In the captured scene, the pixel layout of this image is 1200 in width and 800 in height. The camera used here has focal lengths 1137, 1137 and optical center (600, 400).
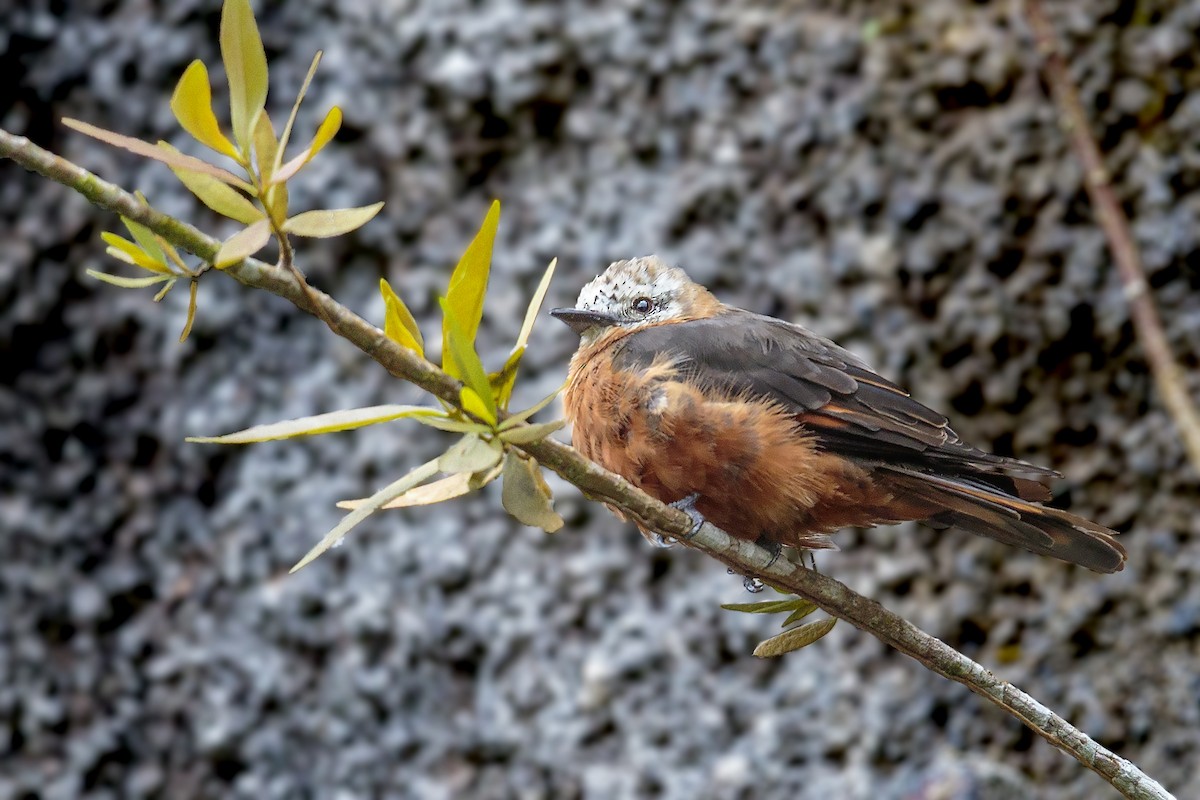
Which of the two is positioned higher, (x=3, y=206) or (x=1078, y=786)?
(x=3, y=206)

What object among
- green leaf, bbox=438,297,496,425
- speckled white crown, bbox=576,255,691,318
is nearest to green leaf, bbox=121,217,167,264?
green leaf, bbox=438,297,496,425

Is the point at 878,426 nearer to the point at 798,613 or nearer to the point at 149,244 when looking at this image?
the point at 798,613

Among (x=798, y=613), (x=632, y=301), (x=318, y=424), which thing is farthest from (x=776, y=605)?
(x=632, y=301)

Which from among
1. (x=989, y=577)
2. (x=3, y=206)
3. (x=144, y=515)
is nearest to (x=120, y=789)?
(x=144, y=515)

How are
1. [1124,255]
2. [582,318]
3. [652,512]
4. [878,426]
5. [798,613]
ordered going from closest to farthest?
[652,512], [798,613], [878,426], [582,318], [1124,255]

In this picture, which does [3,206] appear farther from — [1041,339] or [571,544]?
[1041,339]

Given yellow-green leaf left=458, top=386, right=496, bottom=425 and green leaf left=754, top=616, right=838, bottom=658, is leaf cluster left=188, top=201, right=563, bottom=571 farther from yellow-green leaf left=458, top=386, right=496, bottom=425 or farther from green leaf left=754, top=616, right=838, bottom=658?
green leaf left=754, top=616, right=838, bottom=658
